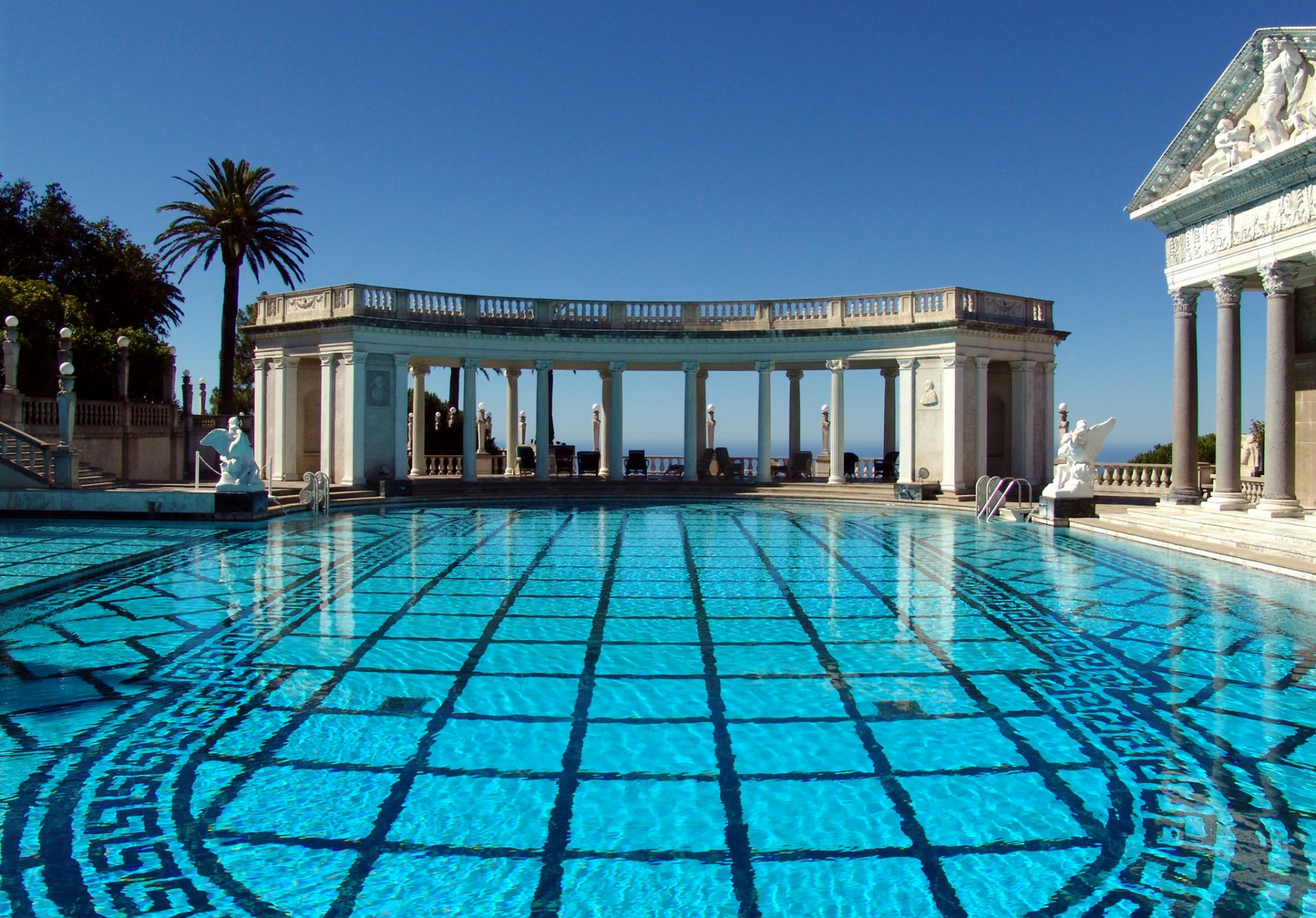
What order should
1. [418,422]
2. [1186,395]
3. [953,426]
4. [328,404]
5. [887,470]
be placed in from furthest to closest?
[418,422]
[887,470]
[328,404]
[953,426]
[1186,395]

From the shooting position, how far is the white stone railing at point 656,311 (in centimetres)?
2964

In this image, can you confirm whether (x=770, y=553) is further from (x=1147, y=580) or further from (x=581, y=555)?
(x=1147, y=580)

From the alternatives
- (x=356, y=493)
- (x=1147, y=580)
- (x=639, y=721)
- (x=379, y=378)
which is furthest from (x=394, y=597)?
(x=379, y=378)

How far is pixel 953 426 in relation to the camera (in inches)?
1147

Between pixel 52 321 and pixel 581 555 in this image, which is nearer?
pixel 581 555

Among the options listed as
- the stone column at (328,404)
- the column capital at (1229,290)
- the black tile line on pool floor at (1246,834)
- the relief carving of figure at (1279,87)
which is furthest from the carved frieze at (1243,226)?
the stone column at (328,404)

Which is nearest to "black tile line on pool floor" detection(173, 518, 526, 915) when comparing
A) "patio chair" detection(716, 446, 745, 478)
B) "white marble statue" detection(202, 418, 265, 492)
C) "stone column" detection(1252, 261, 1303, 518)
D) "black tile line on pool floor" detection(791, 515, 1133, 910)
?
"black tile line on pool floor" detection(791, 515, 1133, 910)

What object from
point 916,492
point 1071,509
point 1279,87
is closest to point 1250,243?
point 1279,87

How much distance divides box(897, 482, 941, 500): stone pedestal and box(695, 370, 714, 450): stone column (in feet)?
26.1

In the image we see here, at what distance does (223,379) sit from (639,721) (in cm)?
3516

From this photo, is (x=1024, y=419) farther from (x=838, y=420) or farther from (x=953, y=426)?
(x=838, y=420)

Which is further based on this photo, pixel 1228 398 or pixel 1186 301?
pixel 1186 301

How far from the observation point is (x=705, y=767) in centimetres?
630

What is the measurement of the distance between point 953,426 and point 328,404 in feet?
70.0
